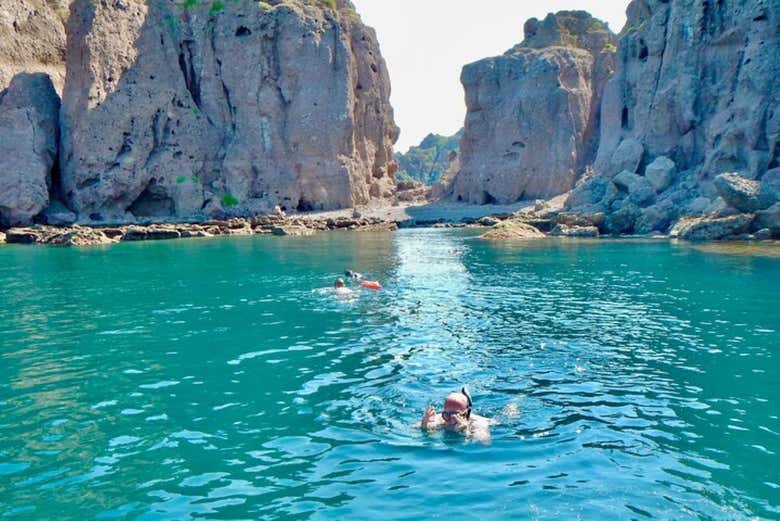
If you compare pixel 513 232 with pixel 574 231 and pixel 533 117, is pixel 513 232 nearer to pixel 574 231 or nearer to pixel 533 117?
pixel 574 231

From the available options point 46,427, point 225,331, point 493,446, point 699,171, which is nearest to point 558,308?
point 225,331

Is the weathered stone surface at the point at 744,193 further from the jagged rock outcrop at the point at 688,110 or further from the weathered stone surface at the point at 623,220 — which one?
the weathered stone surface at the point at 623,220

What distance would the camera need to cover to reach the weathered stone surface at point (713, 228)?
1634 inches

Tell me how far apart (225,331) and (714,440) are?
475 inches

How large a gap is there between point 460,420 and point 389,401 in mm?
2052

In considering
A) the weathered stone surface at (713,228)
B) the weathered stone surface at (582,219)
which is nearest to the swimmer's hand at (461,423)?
the weathered stone surface at (713,228)

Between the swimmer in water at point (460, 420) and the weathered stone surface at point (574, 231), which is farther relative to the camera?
the weathered stone surface at point (574, 231)

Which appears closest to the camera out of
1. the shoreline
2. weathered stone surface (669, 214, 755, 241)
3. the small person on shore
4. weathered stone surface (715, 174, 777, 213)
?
weathered stone surface (715, 174, 777, 213)

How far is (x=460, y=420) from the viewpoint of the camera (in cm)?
952

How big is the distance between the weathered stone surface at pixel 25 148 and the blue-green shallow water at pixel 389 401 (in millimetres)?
37148

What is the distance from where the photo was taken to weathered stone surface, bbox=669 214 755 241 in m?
41.5

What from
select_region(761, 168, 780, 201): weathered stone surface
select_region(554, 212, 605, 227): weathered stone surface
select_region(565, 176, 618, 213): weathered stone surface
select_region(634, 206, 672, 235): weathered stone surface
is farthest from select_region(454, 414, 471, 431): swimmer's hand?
select_region(565, 176, 618, 213): weathered stone surface

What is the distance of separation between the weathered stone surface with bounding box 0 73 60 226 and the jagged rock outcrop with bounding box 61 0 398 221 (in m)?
1.96

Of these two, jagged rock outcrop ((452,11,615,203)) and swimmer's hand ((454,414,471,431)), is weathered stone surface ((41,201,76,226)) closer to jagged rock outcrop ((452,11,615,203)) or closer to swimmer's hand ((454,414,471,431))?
jagged rock outcrop ((452,11,615,203))
